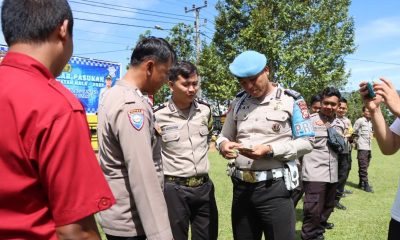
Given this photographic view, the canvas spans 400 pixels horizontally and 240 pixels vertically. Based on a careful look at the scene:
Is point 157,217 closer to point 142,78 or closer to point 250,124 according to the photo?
→ point 142,78

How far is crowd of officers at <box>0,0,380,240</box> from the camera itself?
3.62 feet

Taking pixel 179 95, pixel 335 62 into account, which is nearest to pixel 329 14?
pixel 335 62

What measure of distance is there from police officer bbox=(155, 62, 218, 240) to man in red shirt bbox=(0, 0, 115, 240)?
198 cm

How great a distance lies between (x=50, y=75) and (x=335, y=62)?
19.3 meters

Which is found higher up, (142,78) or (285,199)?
(142,78)

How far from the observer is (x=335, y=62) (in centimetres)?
1897

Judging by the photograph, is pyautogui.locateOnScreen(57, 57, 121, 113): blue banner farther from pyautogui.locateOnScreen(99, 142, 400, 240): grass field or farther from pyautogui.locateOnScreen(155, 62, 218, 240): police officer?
pyautogui.locateOnScreen(155, 62, 218, 240): police officer

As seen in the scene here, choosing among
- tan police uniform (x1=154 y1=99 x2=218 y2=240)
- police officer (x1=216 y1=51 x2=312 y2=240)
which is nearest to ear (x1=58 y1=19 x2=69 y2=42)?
police officer (x1=216 y1=51 x2=312 y2=240)

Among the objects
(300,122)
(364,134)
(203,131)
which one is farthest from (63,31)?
(364,134)

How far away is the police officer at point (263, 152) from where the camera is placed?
2.71m

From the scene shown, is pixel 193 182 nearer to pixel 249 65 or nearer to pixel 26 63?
pixel 249 65

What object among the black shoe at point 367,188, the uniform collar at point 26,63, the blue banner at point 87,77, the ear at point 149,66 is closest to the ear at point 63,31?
the uniform collar at point 26,63

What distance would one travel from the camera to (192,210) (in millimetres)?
3293

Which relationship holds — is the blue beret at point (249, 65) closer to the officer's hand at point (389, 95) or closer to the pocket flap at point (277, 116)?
the pocket flap at point (277, 116)
